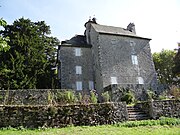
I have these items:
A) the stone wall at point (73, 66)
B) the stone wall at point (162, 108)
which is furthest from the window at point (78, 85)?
the stone wall at point (162, 108)

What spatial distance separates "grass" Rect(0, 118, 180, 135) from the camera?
973 centimetres

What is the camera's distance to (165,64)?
4128 cm

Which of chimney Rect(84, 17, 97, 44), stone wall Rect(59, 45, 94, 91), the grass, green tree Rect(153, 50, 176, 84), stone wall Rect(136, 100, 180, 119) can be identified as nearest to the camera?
the grass

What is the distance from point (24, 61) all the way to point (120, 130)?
53.3ft

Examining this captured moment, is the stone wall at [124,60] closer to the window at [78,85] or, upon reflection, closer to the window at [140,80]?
the window at [140,80]

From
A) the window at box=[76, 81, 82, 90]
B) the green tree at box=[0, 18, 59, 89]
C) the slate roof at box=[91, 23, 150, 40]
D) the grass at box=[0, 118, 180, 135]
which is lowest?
the grass at box=[0, 118, 180, 135]

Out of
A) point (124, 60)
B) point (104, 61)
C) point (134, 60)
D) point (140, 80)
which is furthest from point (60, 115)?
point (134, 60)

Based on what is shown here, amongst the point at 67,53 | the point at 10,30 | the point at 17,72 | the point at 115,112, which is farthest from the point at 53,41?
the point at 115,112

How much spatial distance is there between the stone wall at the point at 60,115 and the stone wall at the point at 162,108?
6.92 feet

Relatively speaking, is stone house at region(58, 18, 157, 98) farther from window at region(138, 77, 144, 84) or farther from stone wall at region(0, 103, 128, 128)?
stone wall at region(0, 103, 128, 128)

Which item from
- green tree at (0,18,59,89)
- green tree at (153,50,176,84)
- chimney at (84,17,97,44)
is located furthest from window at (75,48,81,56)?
green tree at (153,50,176,84)

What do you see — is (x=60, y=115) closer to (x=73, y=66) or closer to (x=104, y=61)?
(x=104, y=61)

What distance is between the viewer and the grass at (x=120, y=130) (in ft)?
31.9

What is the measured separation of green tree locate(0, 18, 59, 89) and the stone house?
10.9ft
